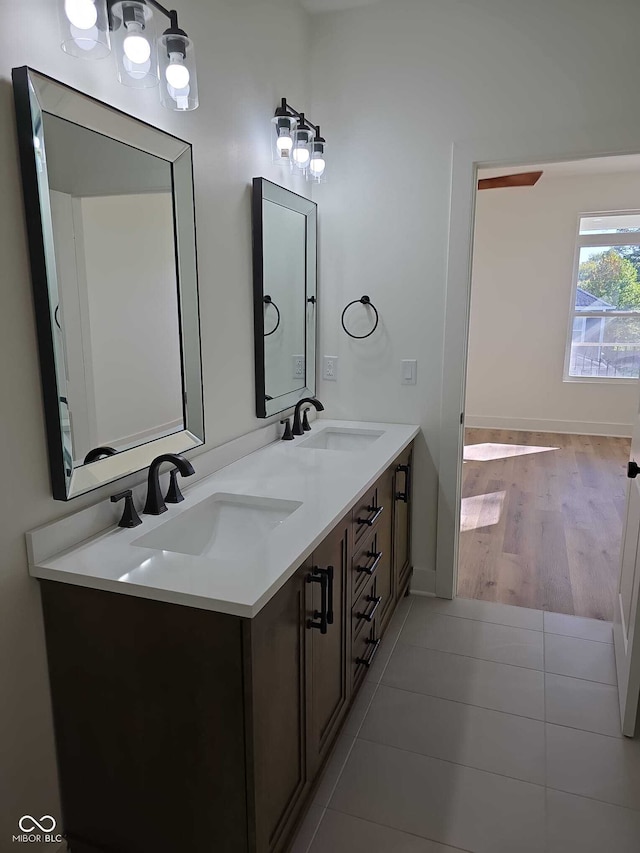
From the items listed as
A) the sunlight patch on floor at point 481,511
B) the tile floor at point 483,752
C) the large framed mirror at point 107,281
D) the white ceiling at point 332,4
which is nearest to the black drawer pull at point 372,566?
the tile floor at point 483,752

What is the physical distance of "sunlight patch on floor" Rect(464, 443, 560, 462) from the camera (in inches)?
233

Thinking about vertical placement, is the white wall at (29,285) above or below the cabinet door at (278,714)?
above

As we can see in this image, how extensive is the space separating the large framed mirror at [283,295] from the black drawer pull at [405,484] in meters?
0.60

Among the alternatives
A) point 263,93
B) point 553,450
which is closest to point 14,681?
point 263,93

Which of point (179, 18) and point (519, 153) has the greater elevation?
point (179, 18)

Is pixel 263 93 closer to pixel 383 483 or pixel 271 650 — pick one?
pixel 383 483

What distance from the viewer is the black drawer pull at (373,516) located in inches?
81.3

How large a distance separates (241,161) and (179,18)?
52cm

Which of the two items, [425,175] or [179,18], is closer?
[179,18]

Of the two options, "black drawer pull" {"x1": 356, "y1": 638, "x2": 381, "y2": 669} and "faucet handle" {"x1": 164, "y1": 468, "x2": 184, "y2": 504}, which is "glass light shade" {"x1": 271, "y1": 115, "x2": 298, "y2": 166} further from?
"black drawer pull" {"x1": 356, "y1": 638, "x2": 381, "y2": 669}

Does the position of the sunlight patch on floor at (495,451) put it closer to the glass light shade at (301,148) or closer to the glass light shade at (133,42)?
the glass light shade at (301,148)

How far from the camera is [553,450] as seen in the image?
20.3 ft

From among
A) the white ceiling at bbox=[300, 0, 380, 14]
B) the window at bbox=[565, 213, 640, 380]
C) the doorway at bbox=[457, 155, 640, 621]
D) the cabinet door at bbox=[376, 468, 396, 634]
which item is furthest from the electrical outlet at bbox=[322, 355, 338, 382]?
the window at bbox=[565, 213, 640, 380]

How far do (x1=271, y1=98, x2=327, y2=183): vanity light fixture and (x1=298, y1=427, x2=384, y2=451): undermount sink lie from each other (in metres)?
1.18
